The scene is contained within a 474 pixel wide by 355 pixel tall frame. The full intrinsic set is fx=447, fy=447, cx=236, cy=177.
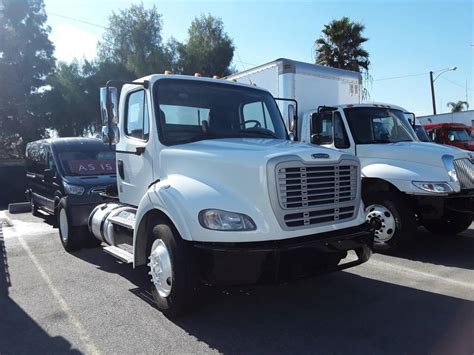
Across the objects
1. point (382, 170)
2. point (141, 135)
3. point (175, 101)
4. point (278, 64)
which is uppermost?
point (278, 64)

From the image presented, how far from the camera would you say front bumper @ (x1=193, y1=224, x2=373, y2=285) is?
376 centimetres

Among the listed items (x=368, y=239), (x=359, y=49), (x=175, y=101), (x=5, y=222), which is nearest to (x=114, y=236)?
(x=175, y=101)

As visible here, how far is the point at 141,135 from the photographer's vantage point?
209 inches

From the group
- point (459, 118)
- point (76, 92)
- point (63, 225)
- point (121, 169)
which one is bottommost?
point (63, 225)

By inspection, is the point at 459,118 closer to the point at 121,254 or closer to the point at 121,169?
the point at 121,169

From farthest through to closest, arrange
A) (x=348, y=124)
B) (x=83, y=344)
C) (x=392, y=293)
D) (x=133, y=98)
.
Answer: (x=348, y=124) → (x=133, y=98) → (x=392, y=293) → (x=83, y=344)

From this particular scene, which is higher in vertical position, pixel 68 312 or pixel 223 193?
pixel 223 193

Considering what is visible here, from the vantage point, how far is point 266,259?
375 centimetres

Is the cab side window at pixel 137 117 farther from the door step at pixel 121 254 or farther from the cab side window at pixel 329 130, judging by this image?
the cab side window at pixel 329 130

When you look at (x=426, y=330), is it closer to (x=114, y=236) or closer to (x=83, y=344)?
(x=83, y=344)

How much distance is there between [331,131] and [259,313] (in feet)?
13.2

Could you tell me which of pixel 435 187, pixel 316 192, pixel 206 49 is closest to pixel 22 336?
pixel 316 192

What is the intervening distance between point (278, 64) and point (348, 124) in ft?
7.46

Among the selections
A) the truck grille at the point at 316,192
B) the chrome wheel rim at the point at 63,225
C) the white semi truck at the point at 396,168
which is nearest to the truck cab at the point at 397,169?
the white semi truck at the point at 396,168
